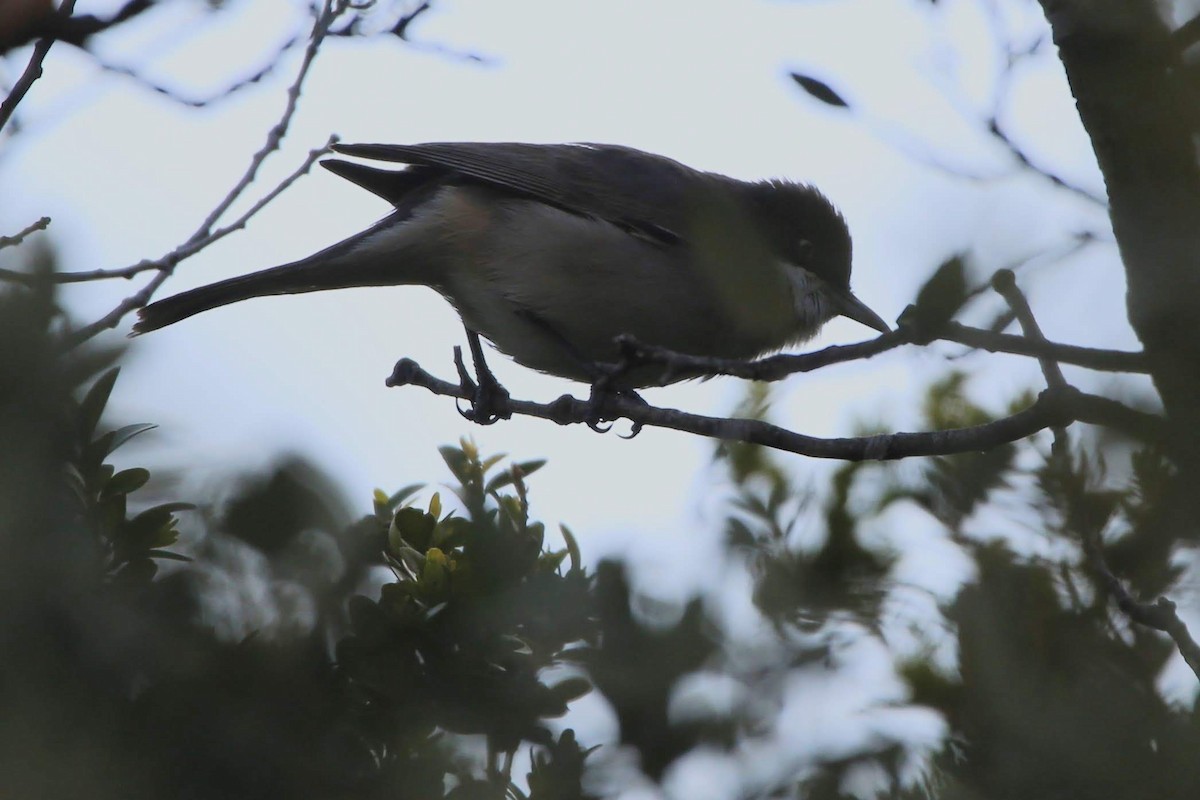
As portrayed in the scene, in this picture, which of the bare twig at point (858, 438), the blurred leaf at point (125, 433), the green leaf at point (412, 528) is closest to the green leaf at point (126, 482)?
the blurred leaf at point (125, 433)

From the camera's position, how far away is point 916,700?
1.73m

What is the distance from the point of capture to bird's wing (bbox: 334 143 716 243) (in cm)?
584

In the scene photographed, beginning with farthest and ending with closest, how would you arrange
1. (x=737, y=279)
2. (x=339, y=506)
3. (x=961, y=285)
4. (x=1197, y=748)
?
(x=737, y=279), (x=339, y=506), (x=961, y=285), (x=1197, y=748)

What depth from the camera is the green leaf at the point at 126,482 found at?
1680 mm

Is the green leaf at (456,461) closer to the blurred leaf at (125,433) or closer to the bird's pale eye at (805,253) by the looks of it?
the blurred leaf at (125,433)

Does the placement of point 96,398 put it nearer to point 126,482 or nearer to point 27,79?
point 126,482

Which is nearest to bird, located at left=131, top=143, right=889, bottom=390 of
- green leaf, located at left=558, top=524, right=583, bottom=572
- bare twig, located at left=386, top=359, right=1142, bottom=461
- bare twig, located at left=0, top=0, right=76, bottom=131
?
bare twig, located at left=386, top=359, right=1142, bottom=461

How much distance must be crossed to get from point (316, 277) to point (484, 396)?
101 centimetres

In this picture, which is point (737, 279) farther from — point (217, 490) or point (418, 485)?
point (418, 485)

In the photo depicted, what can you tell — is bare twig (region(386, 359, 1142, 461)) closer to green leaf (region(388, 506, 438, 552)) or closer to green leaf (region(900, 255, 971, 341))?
green leaf (region(900, 255, 971, 341))

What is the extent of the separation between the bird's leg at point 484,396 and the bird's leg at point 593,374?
19.8 inches

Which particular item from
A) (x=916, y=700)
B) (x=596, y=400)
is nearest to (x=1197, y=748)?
(x=916, y=700)

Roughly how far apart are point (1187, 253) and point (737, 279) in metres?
0.61

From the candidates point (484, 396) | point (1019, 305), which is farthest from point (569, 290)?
point (1019, 305)
